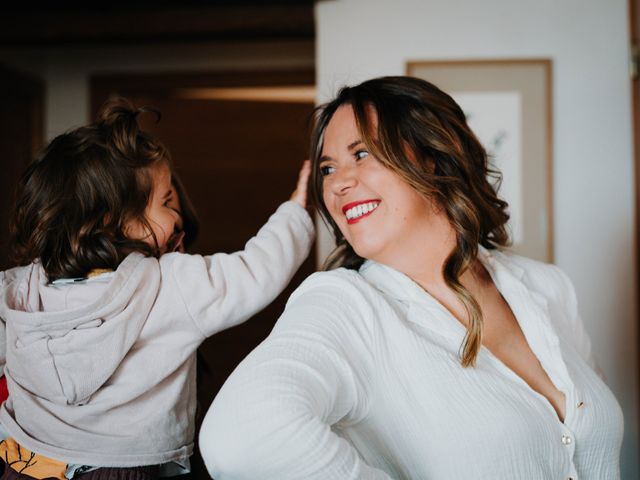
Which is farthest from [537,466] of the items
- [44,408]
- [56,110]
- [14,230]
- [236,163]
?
[56,110]

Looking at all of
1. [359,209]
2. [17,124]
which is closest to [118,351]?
[359,209]

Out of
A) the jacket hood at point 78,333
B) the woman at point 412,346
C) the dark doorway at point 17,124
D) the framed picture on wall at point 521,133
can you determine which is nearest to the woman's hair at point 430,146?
the woman at point 412,346

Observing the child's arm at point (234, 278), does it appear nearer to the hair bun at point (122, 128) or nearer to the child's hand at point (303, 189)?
the child's hand at point (303, 189)

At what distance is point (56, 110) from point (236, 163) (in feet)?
3.73

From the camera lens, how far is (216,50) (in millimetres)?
3533

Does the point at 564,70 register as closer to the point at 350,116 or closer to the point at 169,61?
the point at 350,116

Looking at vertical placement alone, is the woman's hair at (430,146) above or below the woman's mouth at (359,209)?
above

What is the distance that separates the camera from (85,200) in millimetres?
1403

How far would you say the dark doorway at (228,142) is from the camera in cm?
344

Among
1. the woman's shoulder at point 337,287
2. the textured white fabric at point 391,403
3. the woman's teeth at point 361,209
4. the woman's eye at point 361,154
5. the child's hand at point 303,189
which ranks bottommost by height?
the textured white fabric at point 391,403

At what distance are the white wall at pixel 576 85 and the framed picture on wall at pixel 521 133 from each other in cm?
6

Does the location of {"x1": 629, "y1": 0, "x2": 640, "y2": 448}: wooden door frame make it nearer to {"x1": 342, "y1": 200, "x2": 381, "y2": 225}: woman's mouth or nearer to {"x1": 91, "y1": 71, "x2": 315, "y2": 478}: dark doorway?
{"x1": 91, "y1": 71, "x2": 315, "y2": 478}: dark doorway

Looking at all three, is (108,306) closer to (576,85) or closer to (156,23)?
(156,23)

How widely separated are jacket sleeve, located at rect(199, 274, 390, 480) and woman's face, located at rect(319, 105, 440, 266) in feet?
1.17
